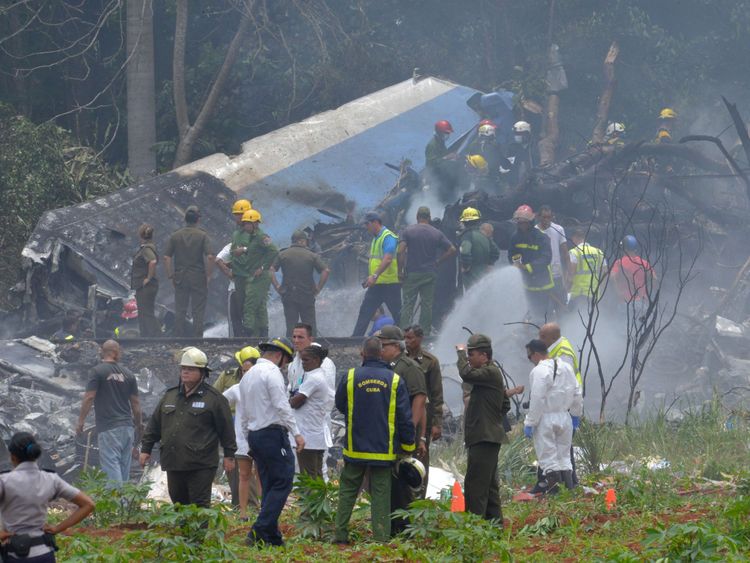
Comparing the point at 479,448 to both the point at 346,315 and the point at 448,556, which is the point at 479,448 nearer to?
the point at 448,556

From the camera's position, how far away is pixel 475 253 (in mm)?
14867

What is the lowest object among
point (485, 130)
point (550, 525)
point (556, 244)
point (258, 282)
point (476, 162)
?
point (550, 525)

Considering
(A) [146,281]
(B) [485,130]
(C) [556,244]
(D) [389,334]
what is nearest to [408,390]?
(D) [389,334]

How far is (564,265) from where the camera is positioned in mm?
15234

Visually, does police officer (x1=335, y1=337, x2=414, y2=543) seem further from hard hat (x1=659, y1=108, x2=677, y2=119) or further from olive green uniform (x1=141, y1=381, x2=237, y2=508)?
hard hat (x1=659, y1=108, x2=677, y2=119)

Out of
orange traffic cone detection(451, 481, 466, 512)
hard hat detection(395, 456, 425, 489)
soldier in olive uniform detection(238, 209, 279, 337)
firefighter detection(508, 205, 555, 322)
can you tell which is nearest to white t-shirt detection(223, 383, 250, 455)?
hard hat detection(395, 456, 425, 489)

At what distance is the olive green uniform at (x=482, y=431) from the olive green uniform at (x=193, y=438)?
1.59 metres

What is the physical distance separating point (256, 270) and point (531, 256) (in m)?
3.38

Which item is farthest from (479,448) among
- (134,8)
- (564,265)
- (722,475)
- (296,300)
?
(134,8)

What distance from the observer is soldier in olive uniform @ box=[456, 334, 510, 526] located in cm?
796

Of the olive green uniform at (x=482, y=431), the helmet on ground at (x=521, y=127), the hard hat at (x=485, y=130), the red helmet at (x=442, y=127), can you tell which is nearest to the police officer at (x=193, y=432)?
the olive green uniform at (x=482, y=431)

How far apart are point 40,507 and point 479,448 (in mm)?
3292

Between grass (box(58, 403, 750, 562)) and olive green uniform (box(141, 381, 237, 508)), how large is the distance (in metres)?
0.25

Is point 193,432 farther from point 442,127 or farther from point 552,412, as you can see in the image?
point 442,127
